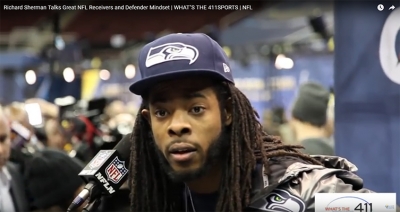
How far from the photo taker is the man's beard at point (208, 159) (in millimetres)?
1540

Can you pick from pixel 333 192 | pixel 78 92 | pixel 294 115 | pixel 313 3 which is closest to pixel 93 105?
pixel 78 92

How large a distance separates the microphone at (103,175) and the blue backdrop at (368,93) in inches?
43.7

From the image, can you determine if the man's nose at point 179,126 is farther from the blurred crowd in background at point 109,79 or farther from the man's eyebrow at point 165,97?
the blurred crowd in background at point 109,79

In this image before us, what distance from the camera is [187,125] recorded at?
1.51m

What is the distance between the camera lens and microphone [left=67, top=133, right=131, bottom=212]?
1.61m

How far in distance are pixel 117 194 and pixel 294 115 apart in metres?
1.65

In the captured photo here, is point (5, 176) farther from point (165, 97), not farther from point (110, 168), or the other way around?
point (165, 97)

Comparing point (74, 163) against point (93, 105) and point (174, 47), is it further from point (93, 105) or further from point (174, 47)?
point (93, 105)

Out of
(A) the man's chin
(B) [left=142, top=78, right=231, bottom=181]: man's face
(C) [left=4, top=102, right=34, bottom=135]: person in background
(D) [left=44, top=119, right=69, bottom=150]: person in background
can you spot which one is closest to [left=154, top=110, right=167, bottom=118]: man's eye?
(B) [left=142, top=78, right=231, bottom=181]: man's face

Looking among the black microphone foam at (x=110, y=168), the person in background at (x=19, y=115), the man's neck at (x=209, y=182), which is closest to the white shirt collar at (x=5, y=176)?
the person in background at (x=19, y=115)

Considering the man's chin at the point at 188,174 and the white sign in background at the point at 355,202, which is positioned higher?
the man's chin at the point at 188,174

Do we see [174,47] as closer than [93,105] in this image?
Yes

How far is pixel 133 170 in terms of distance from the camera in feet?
5.48

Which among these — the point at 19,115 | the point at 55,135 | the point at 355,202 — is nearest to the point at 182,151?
the point at 355,202
